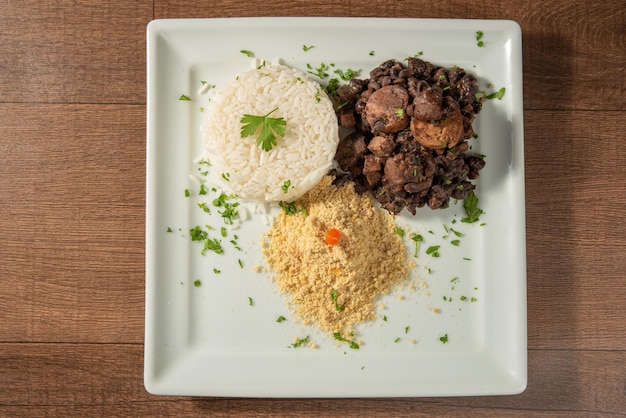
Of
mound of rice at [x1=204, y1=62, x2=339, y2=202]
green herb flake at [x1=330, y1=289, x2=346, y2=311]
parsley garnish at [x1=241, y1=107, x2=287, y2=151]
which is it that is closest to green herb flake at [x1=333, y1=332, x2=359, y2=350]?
green herb flake at [x1=330, y1=289, x2=346, y2=311]

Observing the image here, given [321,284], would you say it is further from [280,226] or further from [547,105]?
[547,105]

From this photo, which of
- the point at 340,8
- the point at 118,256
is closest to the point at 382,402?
the point at 118,256

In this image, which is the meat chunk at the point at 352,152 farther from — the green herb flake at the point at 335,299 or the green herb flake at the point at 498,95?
the green herb flake at the point at 498,95

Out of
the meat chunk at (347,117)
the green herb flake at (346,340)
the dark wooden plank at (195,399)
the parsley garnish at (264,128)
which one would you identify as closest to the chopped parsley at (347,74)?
the meat chunk at (347,117)

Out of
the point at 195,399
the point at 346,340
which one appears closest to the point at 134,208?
the point at 195,399

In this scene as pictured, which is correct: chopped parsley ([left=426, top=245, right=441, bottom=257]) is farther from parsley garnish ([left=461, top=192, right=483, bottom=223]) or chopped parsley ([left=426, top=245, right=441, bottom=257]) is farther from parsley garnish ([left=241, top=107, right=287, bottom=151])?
parsley garnish ([left=241, top=107, right=287, bottom=151])

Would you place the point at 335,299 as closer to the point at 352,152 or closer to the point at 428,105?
the point at 352,152
